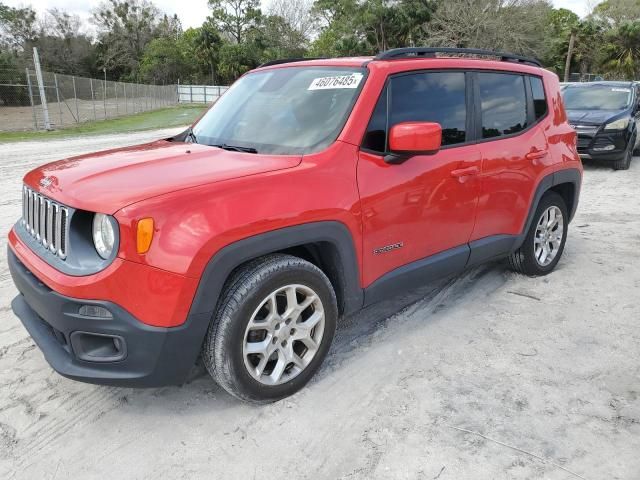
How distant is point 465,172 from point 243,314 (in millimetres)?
1833

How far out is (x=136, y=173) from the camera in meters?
2.62

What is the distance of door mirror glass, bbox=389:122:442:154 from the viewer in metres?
2.86

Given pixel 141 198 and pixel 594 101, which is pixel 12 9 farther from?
pixel 141 198

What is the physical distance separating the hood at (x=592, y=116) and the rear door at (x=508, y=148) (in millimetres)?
6535

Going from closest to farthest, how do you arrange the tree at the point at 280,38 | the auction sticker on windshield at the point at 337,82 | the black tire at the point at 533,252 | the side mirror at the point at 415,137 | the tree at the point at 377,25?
1. the side mirror at the point at 415,137
2. the auction sticker on windshield at the point at 337,82
3. the black tire at the point at 533,252
4. the tree at the point at 377,25
5. the tree at the point at 280,38

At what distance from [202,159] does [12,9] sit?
74130 millimetres

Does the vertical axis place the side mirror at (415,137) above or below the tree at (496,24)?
below

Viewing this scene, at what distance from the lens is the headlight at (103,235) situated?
7.61 feet

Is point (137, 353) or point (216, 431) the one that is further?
point (216, 431)

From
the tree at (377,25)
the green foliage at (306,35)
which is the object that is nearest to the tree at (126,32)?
the green foliage at (306,35)

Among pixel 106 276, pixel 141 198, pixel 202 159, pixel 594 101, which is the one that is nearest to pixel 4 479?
pixel 106 276

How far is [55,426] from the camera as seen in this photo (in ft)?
8.62

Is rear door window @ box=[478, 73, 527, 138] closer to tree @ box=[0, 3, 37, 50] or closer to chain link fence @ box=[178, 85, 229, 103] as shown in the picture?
chain link fence @ box=[178, 85, 229, 103]

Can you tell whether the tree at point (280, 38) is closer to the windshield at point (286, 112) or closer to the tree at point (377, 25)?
the tree at point (377, 25)
